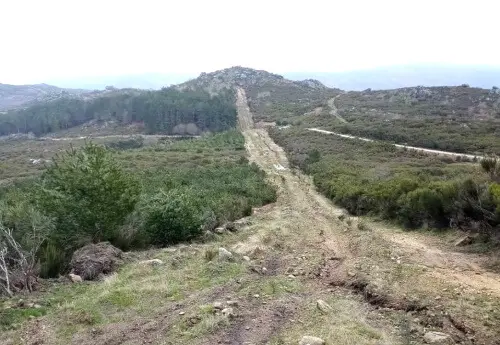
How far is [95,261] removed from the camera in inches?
539

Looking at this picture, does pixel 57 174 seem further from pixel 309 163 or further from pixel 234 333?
pixel 309 163

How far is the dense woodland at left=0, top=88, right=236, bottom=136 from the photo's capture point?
111 meters

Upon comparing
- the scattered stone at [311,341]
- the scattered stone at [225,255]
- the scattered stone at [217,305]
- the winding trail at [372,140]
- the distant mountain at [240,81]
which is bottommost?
the winding trail at [372,140]

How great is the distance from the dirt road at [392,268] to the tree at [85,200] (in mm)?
5026

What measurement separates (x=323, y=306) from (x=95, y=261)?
285 inches

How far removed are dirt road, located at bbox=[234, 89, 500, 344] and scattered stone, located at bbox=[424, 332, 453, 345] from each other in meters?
0.26

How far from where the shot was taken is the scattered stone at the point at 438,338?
850 cm

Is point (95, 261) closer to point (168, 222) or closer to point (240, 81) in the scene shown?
point (168, 222)

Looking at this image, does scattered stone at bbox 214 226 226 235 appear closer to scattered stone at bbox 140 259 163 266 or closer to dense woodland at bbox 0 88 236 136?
scattered stone at bbox 140 259 163 266

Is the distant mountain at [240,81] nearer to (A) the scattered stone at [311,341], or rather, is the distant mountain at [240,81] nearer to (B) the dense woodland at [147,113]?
(B) the dense woodland at [147,113]

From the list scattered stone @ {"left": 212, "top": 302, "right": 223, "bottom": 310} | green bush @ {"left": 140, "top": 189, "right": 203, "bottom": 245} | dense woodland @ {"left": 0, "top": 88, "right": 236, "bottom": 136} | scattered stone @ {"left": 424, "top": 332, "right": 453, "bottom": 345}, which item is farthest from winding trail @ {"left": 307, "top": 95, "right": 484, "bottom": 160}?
scattered stone @ {"left": 212, "top": 302, "right": 223, "bottom": 310}

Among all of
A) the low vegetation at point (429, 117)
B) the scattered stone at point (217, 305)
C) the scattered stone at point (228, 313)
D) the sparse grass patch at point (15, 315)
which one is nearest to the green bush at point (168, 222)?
the sparse grass patch at point (15, 315)

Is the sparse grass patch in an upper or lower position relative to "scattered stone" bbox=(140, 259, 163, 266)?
upper

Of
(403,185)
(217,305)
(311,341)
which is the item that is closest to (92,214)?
(217,305)
